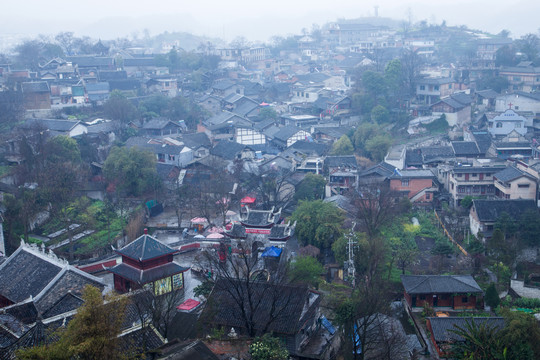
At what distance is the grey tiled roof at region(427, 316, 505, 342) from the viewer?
50.5ft

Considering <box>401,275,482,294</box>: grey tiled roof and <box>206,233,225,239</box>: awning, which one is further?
<box>206,233,225,239</box>: awning

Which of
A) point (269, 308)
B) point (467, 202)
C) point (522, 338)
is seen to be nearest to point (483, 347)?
point (522, 338)

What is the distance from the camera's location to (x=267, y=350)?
12.0m

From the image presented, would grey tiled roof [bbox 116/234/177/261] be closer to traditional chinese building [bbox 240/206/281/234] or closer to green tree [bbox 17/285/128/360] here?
traditional chinese building [bbox 240/206/281/234]

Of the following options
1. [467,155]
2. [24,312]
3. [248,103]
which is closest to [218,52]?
[248,103]

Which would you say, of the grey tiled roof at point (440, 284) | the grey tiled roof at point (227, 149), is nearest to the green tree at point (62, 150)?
the grey tiled roof at point (227, 149)

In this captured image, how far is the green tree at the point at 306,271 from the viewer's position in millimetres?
17844

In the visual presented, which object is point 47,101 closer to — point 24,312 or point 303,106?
point 303,106

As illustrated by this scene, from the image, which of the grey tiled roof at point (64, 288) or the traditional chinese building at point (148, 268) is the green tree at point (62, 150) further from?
the grey tiled roof at point (64, 288)

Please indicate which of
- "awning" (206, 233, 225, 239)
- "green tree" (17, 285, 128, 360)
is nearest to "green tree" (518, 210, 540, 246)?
"awning" (206, 233, 225, 239)

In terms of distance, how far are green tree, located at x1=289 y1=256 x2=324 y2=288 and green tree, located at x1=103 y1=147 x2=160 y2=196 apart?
12494 mm

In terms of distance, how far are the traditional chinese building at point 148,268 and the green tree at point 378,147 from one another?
60.3ft

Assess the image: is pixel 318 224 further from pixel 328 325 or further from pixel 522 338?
pixel 522 338

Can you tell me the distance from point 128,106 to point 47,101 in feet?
19.2
